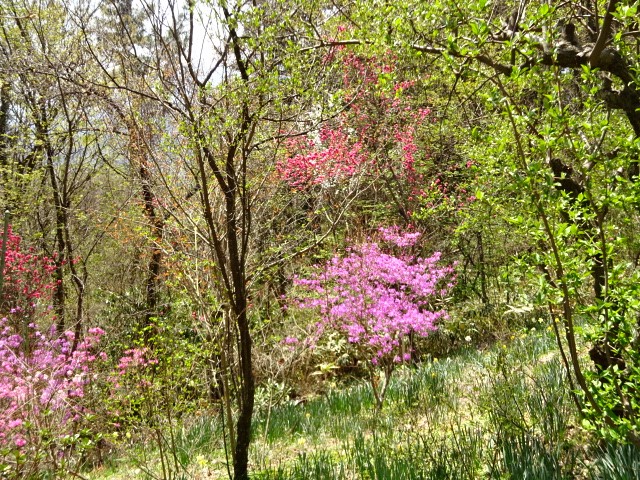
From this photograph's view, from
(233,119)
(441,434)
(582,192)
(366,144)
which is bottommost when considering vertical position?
(441,434)

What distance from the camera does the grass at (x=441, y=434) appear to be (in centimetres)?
275

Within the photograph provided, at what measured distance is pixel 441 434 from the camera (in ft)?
13.6

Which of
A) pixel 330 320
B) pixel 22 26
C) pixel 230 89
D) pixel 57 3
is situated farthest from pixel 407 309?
pixel 22 26

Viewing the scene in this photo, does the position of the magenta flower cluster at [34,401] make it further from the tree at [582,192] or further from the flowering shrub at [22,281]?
the tree at [582,192]

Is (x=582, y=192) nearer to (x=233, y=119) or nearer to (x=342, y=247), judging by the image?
(x=233, y=119)

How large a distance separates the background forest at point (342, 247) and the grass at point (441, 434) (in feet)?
0.11

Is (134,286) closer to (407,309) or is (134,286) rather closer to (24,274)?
(24,274)

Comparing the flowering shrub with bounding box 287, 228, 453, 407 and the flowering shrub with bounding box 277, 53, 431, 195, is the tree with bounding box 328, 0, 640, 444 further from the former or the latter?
the flowering shrub with bounding box 277, 53, 431, 195

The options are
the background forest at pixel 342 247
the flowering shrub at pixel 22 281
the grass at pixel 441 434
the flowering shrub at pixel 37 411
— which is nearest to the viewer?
the background forest at pixel 342 247

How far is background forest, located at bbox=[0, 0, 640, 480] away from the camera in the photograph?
7.80 feet

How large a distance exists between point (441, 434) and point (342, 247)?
17.7 feet

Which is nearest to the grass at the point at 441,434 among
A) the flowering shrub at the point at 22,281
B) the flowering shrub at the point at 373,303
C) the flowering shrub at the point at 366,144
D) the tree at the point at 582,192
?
the tree at the point at 582,192

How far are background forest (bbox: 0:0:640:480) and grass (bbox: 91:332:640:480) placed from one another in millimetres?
33

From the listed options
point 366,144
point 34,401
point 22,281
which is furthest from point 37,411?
point 366,144
